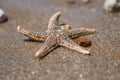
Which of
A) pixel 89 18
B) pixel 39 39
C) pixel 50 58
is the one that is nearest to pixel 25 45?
pixel 39 39

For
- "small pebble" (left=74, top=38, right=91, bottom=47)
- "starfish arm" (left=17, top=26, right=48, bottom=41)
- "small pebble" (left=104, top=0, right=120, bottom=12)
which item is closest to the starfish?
"starfish arm" (left=17, top=26, right=48, bottom=41)

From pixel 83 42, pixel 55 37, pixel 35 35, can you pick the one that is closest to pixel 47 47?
pixel 55 37

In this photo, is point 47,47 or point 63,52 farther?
point 63,52

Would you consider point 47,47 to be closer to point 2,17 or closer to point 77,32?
point 77,32

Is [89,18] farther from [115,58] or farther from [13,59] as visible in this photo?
[13,59]

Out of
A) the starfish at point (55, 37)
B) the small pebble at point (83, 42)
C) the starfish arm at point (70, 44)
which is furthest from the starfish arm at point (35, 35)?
the small pebble at point (83, 42)

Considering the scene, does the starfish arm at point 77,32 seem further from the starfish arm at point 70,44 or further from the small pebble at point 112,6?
the small pebble at point 112,6

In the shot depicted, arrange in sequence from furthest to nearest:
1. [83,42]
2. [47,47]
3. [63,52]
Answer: [83,42]
[63,52]
[47,47]
